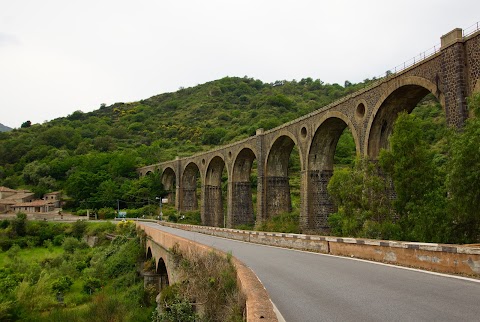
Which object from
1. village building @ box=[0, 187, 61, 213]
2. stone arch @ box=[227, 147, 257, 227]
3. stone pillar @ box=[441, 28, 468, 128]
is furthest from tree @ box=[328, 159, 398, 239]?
village building @ box=[0, 187, 61, 213]

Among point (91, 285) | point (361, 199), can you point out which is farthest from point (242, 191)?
point (361, 199)

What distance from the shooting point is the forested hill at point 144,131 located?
8631 centimetres

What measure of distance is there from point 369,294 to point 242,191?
122 ft

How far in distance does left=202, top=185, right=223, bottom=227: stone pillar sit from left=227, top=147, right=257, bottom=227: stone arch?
27.0ft

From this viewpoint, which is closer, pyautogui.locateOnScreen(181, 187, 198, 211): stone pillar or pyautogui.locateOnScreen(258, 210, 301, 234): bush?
pyautogui.locateOnScreen(258, 210, 301, 234): bush

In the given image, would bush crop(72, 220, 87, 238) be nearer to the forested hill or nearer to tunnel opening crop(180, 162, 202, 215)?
tunnel opening crop(180, 162, 202, 215)

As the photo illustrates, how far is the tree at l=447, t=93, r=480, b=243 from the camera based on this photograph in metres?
14.4

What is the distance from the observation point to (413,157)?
18.0m

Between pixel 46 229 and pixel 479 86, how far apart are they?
5091cm

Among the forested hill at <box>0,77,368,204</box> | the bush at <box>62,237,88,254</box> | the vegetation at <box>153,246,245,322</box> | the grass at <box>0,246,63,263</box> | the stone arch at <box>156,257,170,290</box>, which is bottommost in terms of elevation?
the grass at <box>0,246,63,263</box>

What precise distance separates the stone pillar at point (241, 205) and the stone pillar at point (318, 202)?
13.4 m

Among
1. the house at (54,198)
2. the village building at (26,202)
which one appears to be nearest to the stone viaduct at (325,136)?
the village building at (26,202)

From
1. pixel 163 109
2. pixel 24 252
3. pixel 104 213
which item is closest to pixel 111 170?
pixel 104 213

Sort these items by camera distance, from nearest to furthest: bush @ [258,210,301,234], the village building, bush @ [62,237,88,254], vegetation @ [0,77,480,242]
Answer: vegetation @ [0,77,480,242]
bush @ [258,210,301,234]
bush @ [62,237,88,254]
the village building
